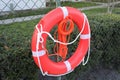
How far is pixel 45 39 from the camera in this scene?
2336 mm

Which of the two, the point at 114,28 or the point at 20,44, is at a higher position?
the point at 20,44

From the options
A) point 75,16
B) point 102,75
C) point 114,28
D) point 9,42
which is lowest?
point 102,75

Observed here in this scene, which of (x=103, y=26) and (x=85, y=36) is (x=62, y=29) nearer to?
(x=85, y=36)

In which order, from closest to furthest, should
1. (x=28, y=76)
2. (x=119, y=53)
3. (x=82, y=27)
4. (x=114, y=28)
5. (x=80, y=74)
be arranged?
1. (x=82, y=27)
2. (x=28, y=76)
3. (x=80, y=74)
4. (x=114, y=28)
5. (x=119, y=53)

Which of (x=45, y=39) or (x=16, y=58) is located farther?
(x=16, y=58)

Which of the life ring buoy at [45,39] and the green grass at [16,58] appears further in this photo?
the green grass at [16,58]

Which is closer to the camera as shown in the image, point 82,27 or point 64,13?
point 64,13

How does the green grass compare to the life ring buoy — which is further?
the green grass

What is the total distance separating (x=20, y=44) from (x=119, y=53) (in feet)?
6.78

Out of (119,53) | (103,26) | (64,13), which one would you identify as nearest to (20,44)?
(64,13)

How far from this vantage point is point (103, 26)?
3699 mm

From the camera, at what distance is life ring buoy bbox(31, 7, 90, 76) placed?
2281mm

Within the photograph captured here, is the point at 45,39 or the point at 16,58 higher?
the point at 45,39

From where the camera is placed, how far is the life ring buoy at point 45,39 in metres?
2.28
